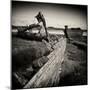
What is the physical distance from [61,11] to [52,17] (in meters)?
0.16

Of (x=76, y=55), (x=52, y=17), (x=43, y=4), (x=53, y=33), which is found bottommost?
(x=76, y=55)

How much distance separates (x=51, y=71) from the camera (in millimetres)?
2285

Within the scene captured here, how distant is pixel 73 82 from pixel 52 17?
36.7 inches

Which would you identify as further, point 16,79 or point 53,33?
point 53,33

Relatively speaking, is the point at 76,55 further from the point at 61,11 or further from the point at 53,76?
the point at 61,11

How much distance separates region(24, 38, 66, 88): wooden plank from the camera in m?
2.21

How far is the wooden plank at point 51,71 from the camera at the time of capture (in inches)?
87.0

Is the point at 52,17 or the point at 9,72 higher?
the point at 52,17

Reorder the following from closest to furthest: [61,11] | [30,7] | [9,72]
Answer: [9,72] < [30,7] < [61,11]

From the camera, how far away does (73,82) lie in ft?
7.79

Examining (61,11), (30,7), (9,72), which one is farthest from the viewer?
(61,11)

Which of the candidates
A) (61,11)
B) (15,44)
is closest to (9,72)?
(15,44)

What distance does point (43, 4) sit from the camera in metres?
2.27

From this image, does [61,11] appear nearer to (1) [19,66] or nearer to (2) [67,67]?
(2) [67,67]
